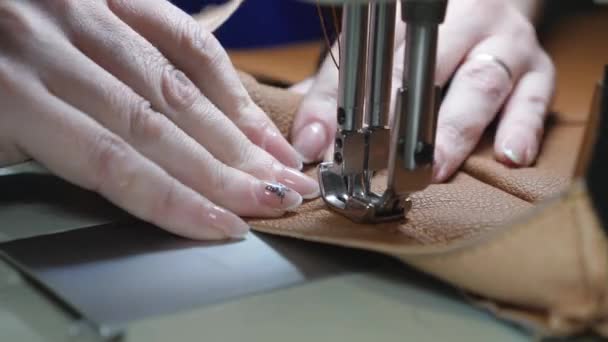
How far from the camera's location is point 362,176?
0.77 metres

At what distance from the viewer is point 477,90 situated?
1.04m

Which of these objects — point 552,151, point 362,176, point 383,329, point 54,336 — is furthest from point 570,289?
point 552,151

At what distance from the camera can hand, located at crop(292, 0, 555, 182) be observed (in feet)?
3.13

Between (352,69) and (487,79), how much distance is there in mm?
Answer: 387

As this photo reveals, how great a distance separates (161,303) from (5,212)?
0.30 metres

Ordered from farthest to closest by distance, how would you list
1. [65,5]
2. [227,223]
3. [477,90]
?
[477,90], [65,5], [227,223]

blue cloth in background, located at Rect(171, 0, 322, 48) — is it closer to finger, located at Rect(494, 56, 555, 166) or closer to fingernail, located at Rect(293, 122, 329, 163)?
finger, located at Rect(494, 56, 555, 166)

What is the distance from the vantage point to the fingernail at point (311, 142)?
36.7 inches

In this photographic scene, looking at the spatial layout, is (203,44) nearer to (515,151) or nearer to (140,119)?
(140,119)

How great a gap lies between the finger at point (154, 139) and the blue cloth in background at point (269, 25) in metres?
0.93

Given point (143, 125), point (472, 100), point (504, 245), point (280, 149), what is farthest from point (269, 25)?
point (504, 245)

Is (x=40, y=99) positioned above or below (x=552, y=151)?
above

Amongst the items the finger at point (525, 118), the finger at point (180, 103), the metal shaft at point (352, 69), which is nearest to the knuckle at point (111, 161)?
the finger at point (180, 103)

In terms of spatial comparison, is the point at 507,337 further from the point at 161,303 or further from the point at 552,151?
the point at 552,151
